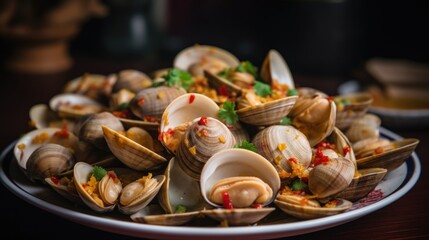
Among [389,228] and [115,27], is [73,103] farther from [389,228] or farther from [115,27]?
[115,27]

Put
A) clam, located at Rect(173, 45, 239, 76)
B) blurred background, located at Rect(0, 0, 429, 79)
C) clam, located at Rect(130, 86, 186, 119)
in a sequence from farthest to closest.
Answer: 1. blurred background, located at Rect(0, 0, 429, 79)
2. clam, located at Rect(173, 45, 239, 76)
3. clam, located at Rect(130, 86, 186, 119)

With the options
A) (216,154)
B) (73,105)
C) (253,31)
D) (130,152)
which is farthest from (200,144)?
(253,31)

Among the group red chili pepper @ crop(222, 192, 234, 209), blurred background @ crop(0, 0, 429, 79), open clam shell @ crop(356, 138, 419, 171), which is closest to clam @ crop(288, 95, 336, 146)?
open clam shell @ crop(356, 138, 419, 171)

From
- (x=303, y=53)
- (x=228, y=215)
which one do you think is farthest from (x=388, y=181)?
(x=303, y=53)

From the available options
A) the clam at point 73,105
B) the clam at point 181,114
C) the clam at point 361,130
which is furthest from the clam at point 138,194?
the clam at point 361,130

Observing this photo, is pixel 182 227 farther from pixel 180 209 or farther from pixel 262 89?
pixel 262 89

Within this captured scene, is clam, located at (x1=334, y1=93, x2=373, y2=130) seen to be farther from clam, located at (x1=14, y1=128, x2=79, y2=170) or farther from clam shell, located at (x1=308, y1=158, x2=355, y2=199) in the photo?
clam, located at (x1=14, y1=128, x2=79, y2=170)
